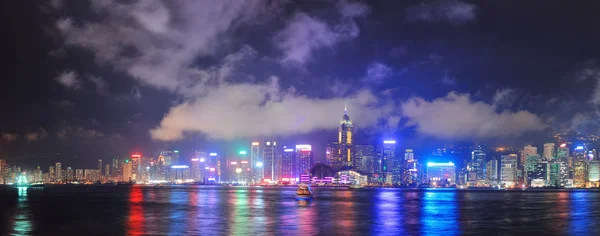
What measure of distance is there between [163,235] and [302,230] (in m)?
13.4

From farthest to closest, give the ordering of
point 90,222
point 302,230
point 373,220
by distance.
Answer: point 373,220
point 90,222
point 302,230

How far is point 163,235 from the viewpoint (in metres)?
51.0

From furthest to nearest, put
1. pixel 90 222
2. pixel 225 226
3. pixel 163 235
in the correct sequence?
pixel 90 222
pixel 225 226
pixel 163 235

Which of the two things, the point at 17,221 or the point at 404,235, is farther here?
the point at 17,221

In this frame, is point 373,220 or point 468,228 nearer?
point 468,228

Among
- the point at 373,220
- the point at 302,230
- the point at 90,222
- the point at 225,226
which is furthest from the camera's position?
the point at 373,220

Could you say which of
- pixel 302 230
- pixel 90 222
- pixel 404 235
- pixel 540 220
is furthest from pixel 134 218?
pixel 540 220

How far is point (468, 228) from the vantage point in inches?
2352

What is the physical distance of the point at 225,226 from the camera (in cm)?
5950

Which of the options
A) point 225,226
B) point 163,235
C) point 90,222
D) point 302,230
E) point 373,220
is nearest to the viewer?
point 163,235

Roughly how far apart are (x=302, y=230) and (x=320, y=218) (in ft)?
51.4

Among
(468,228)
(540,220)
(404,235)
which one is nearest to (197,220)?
(404,235)

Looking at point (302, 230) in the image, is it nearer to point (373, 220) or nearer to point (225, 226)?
point (225, 226)

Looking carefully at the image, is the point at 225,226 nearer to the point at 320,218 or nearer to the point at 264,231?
the point at 264,231
